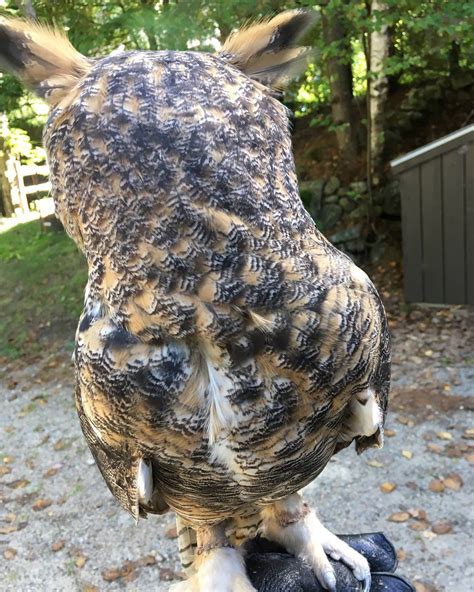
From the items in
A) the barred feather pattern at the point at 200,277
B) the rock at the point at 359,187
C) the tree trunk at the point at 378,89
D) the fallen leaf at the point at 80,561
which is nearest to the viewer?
the barred feather pattern at the point at 200,277

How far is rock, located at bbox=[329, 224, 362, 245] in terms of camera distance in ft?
25.1

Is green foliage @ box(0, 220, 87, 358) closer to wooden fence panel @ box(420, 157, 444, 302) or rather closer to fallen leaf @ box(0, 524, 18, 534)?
fallen leaf @ box(0, 524, 18, 534)

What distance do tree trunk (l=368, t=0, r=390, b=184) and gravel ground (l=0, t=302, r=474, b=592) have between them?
293 centimetres

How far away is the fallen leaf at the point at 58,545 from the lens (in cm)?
407

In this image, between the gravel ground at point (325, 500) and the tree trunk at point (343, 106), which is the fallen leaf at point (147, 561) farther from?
the tree trunk at point (343, 106)

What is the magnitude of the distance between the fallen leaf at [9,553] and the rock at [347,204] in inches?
217

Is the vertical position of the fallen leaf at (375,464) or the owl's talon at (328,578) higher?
the owl's talon at (328,578)

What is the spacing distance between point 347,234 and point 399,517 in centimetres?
429

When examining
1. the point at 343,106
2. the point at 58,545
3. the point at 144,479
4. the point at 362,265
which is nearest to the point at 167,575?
the point at 58,545

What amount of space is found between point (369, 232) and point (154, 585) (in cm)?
524

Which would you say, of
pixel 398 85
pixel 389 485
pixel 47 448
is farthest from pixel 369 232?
pixel 47 448

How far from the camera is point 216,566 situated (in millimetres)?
1865

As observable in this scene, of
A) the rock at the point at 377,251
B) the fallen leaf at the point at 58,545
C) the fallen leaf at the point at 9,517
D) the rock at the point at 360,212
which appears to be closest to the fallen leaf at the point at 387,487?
the fallen leaf at the point at 58,545

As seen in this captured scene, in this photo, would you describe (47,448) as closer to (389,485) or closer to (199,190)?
(389,485)
